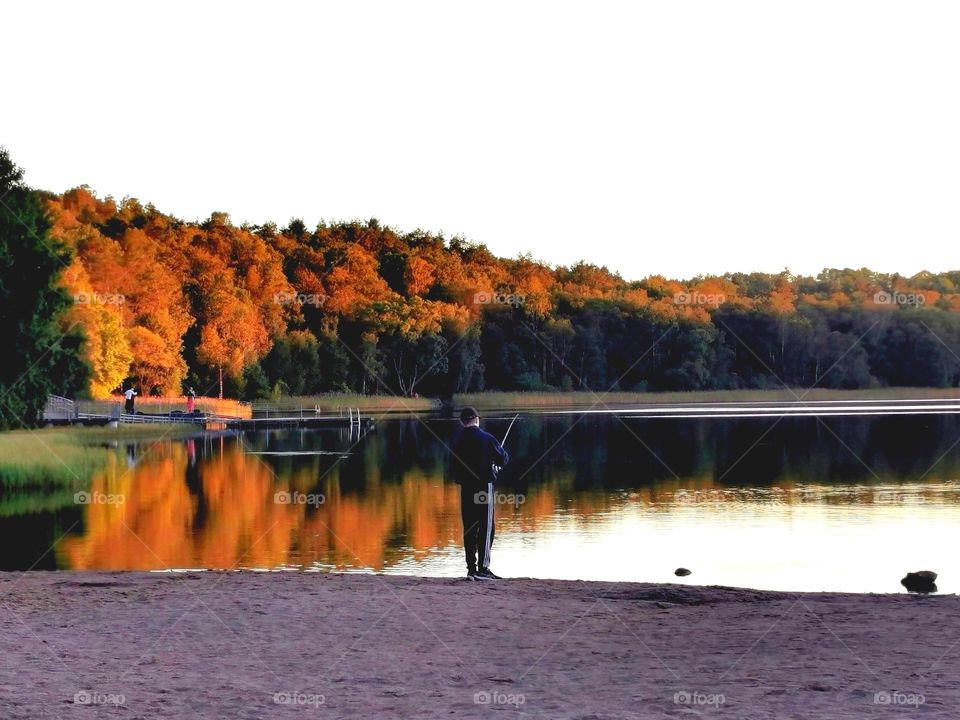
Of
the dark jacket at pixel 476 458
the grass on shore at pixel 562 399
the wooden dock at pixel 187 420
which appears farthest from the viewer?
the grass on shore at pixel 562 399

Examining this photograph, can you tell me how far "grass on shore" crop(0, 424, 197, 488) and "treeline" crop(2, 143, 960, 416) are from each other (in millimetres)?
18674

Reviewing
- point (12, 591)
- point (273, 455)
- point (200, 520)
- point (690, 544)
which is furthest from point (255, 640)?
point (273, 455)

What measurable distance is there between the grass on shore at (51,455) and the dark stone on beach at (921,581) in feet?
78.6

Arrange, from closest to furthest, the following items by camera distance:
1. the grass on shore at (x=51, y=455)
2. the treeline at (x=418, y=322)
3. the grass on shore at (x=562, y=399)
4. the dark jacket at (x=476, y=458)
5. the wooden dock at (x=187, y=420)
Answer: the dark jacket at (x=476, y=458) → the grass on shore at (x=51, y=455) → the wooden dock at (x=187, y=420) → the treeline at (x=418, y=322) → the grass on shore at (x=562, y=399)

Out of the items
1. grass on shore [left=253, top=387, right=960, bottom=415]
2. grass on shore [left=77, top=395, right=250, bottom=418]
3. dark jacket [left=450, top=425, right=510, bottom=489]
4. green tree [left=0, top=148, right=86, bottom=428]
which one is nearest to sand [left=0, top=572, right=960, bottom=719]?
dark jacket [left=450, top=425, right=510, bottom=489]

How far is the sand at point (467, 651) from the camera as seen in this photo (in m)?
9.05

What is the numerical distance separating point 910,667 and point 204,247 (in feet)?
312

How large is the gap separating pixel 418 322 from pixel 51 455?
5861cm

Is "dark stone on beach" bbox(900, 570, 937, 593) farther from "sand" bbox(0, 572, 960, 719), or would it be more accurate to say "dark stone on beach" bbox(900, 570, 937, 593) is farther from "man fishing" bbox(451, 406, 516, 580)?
"man fishing" bbox(451, 406, 516, 580)

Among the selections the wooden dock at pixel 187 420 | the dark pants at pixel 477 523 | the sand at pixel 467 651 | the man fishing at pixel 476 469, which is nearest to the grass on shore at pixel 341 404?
the wooden dock at pixel 187 420

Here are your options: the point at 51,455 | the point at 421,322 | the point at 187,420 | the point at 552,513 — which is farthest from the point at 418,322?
the point at 552,513

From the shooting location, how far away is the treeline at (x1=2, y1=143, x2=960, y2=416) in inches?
3297

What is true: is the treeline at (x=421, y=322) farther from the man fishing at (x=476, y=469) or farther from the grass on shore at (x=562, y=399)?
the man fishing at (x=476, y=469)

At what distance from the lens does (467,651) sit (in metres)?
11.1
